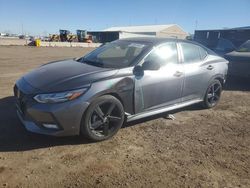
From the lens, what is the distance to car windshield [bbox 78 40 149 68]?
4.98 m

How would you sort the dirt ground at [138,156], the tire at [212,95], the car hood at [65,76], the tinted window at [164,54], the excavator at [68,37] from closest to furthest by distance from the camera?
the dirt ground at [138,156]
the car hood at [65,76]
the tinted window at [164,54]
the tire at [212,95]
the excavator at [68,37]

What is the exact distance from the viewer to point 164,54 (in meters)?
5.35

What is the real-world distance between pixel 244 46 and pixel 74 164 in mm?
8365

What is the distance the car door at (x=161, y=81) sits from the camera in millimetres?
4867

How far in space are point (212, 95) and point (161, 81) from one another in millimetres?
2015

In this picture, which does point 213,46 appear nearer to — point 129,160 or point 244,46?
point 244,46

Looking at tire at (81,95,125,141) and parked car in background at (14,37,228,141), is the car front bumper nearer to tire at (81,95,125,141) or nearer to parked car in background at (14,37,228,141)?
parked car in background at (14,37,228,141)

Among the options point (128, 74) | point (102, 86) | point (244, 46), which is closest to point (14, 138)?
point (102, 86)

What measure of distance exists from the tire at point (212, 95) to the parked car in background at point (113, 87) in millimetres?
137

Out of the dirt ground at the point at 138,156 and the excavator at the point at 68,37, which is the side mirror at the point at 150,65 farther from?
the excavator at the point at 68,37

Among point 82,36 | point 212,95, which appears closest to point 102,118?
point 212,95

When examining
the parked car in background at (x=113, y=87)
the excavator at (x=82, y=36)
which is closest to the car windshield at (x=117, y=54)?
the parked car in background at (x=113, y=87)

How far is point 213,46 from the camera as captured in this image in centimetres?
1230

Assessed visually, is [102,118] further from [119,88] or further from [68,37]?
[68,37]
